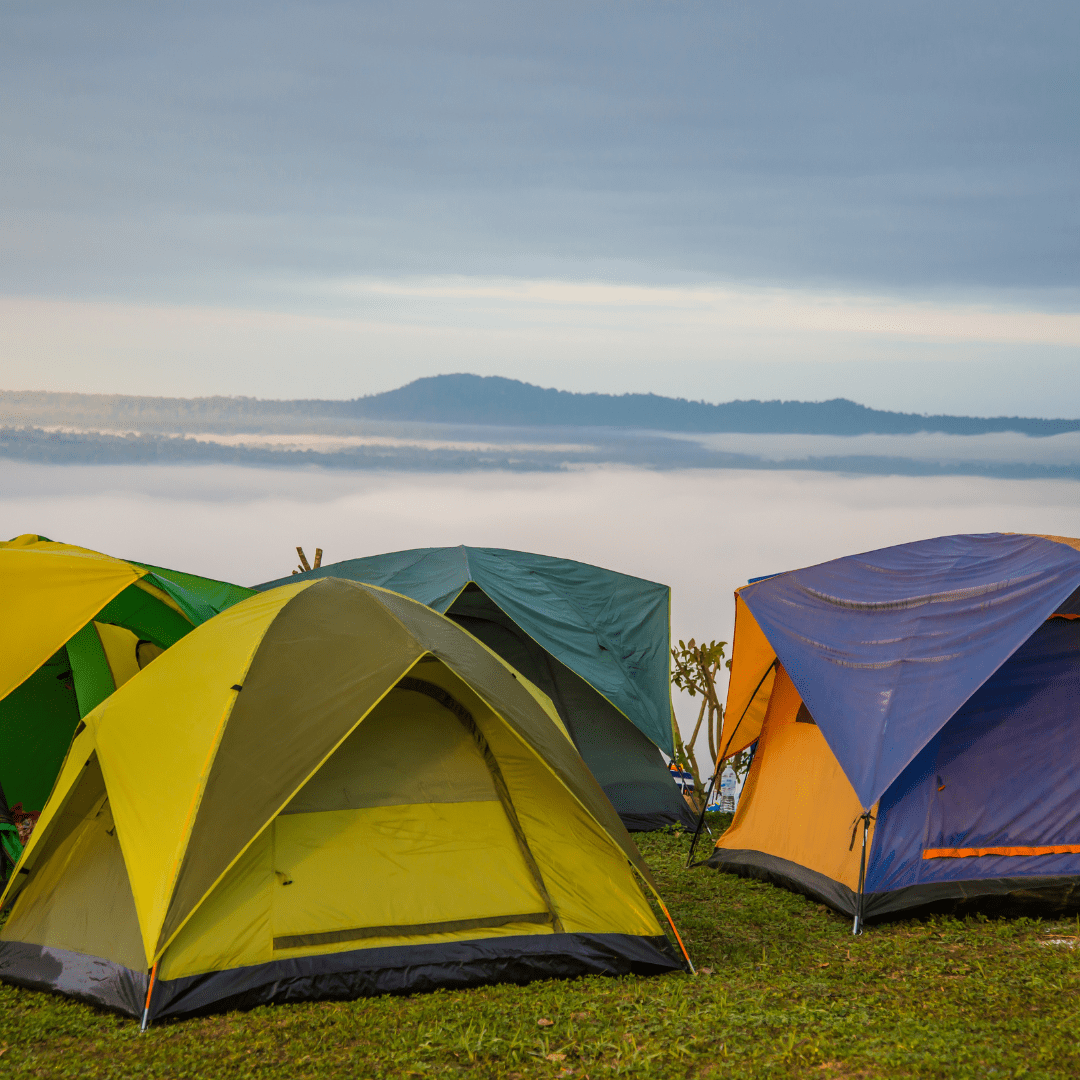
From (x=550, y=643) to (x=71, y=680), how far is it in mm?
4450

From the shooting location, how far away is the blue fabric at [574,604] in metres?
10.6

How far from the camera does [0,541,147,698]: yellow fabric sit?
8352 mm

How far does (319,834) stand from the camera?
233 inches

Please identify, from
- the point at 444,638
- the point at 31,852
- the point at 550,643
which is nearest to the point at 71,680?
the point at 31,852

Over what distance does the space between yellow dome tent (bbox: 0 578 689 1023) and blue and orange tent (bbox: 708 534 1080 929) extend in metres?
1.81

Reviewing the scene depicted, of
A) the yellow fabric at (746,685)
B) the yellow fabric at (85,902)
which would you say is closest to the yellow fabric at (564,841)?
the yellow fabric at (85,902)

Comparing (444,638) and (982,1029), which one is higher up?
(444,638)

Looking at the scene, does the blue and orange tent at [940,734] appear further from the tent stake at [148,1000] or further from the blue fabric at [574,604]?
the tent stake at [148,1000]

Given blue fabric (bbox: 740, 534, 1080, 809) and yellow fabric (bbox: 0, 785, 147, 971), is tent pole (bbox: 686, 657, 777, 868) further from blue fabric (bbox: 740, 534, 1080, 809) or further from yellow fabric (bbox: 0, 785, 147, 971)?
yellow fabric (bbox: 0, 785, 147, 971)

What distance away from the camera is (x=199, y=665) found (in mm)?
6336

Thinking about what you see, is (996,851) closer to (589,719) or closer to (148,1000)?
(589,719)

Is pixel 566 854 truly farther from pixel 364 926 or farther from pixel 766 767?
pixel 766 767

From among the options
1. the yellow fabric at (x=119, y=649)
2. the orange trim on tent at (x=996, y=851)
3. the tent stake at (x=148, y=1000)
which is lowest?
the tent stake at (x=148, y=1000)

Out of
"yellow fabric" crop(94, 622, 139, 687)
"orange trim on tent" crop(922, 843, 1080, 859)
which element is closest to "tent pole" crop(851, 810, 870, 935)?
"orange trim on tent" crop(922, 843, 1080, 859)
